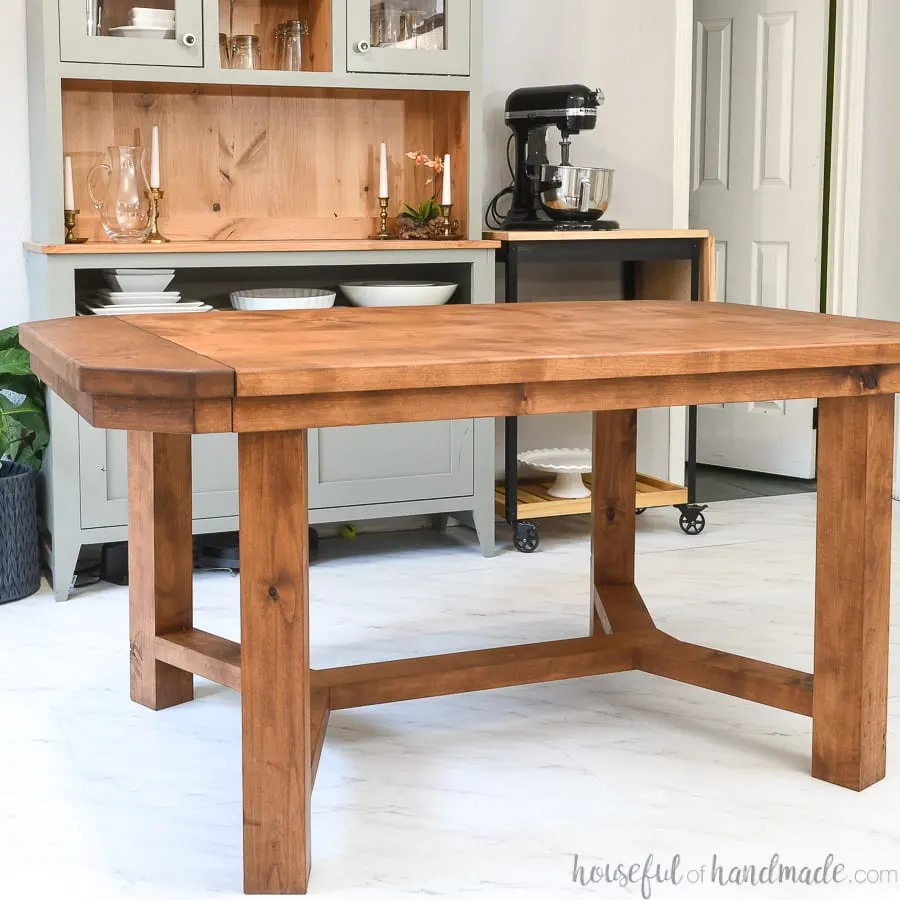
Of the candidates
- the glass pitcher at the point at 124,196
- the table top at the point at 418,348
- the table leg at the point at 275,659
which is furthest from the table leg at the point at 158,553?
the glass pitcher at the point at 124,196

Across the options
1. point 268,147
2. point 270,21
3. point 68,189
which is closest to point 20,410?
point 68,189

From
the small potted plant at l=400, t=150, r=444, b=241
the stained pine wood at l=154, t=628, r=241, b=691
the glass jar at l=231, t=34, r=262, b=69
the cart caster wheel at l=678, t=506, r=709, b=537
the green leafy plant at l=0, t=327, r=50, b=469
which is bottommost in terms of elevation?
the cart caster wheel at l=678, t=506, r=709, b=537

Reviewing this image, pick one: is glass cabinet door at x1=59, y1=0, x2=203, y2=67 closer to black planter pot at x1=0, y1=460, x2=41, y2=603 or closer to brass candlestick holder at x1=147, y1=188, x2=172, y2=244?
brass candlestick holder at x1=147, y1=188, x2=172, y2=244

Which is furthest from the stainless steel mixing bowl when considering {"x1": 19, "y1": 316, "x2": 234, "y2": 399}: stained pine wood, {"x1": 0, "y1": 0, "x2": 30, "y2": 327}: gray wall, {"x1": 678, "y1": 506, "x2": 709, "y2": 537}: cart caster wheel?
{"x1": 19, "y1": 316, "x2": 234, "y2": 399}: stained pine wood

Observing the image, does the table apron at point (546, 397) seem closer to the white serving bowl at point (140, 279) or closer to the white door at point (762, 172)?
the white serving bowl at point (140, 279)

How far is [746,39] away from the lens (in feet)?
16.5

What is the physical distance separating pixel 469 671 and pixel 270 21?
2.22 meters

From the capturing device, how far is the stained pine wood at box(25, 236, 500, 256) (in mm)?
3301

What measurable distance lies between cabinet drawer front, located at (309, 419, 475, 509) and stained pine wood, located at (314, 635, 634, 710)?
48.3 inches

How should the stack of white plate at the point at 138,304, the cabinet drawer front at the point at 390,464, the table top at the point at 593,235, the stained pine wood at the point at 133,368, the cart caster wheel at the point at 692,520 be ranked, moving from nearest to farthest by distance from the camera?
the stained pine wood at the point at 133,368
the stack of white plate at the point at 138,304
the cabinet drawer front at the point at 390,464
the table top at the point at 593,235
the cart caster wheel at the point at 692,520

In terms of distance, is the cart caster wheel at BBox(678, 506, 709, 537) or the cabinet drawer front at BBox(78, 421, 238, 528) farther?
the cart caster wheel at BBox(678, 506, 709, 537)

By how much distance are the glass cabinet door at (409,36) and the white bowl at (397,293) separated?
1.95ft

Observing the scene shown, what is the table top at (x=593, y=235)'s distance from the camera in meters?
3.78

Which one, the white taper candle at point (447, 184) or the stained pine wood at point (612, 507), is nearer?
the stained pine wood at point (612, 507)
